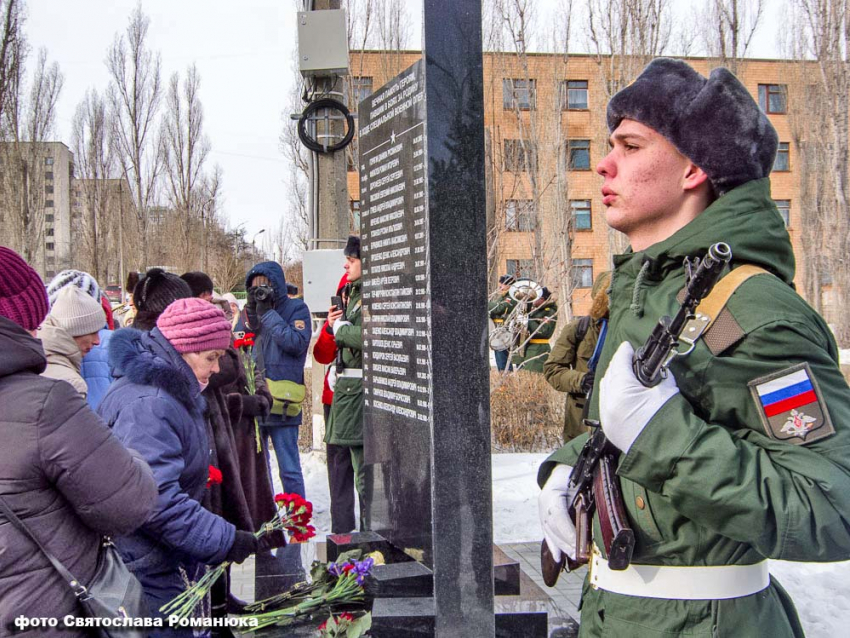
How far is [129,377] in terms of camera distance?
3.20 m

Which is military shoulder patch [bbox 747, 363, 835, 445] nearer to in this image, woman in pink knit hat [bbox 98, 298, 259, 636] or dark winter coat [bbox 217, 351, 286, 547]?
woman in pink knit hat [bbox 98, 298, 259, 636]

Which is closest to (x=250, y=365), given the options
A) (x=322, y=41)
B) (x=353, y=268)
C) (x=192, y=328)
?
(x=353, y=268)

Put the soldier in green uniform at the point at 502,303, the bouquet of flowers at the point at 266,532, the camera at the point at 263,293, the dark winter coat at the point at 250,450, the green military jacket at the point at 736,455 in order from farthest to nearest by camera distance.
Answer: the soldier in green uniform at the point at 502,303, the camera at the point at 263,293, the dark winter coat at the point at 250,450, the bouquet of flowers at the point at 266,532, the green military jacket at the point at 736,455

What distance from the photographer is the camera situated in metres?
6.54

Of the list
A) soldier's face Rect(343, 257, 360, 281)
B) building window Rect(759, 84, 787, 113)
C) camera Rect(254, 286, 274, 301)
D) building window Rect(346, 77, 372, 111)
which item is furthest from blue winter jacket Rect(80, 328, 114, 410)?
building window Rect(759, 84, 787, 113)

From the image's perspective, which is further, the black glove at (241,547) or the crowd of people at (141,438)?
the black glove at (241,547)

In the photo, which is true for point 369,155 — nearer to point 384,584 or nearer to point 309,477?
point 384,584

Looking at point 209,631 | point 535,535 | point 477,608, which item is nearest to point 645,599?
point 477,608

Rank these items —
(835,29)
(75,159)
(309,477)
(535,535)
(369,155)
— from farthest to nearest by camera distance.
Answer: (75,159)
(835,29)
(309,477)
(535,535)
(369,155)

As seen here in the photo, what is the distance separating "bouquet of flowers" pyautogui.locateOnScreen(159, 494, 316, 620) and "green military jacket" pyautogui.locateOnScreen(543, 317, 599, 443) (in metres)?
2.54

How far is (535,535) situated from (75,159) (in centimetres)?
3220

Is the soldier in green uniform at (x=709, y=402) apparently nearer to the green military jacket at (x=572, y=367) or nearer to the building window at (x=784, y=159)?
the green military jacket at (x=572, y=367)

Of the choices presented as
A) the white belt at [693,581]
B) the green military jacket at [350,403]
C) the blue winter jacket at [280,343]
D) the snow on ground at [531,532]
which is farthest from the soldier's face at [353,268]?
the white belt at [693,581]

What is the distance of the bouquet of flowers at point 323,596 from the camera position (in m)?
3.40
